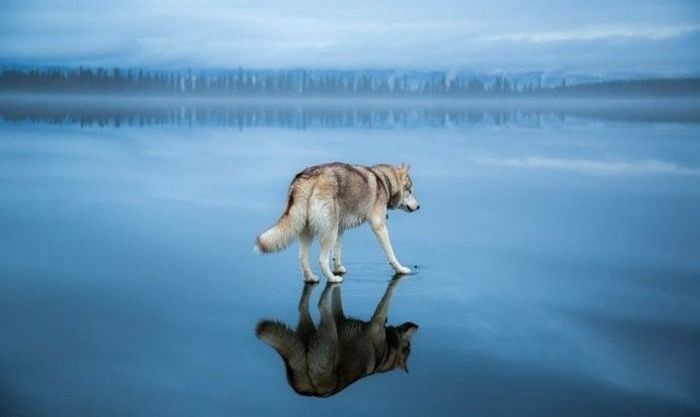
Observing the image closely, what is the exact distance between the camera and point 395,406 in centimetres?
713

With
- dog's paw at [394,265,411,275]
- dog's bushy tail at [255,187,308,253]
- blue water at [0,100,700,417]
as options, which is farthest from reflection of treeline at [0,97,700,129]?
dog's bushy tail at [255,187,308,253]

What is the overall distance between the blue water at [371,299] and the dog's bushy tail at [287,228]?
53cm

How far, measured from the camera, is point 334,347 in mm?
8453

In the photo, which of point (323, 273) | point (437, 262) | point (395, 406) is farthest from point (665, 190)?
point (395, 406)

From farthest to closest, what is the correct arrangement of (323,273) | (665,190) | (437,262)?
1. (665,190)
2. (437,262)
3. (323,273)

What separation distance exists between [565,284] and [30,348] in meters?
5.84

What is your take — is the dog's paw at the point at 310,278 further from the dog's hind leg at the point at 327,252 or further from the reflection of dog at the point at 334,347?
the reflection of dog at the point at 334,347

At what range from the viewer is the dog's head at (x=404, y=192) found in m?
12.5

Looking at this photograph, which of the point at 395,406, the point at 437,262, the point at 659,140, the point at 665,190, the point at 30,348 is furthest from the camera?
the point at 659,140

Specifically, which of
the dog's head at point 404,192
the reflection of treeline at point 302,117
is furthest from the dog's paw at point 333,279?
the reflection of treeline at point 302,117

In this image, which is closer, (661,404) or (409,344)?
(661,404)

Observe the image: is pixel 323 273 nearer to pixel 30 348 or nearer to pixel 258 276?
pixel 258 276

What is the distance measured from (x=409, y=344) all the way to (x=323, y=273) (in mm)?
2847

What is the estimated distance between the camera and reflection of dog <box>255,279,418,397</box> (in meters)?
7.66
